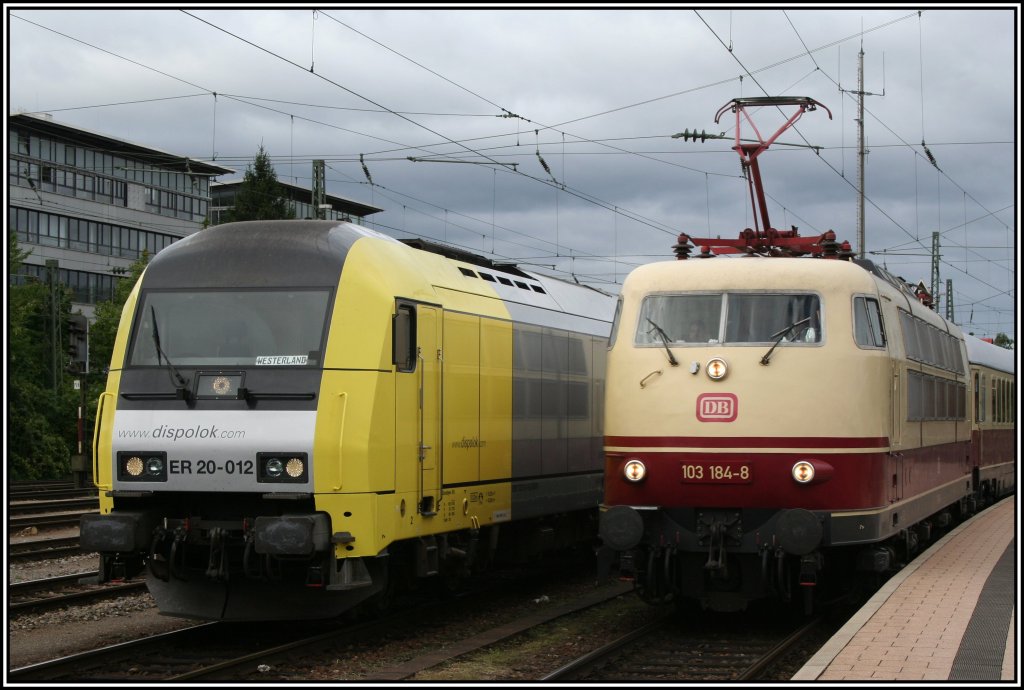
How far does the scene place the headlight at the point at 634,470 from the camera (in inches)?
480

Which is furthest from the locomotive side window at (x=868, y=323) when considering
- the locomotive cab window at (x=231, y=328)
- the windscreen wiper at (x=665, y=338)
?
the locomotive cab window at (x=231, y=328)

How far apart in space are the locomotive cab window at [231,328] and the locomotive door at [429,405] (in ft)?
3.88

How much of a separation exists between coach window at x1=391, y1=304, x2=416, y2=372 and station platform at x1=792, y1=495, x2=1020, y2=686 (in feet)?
14.4

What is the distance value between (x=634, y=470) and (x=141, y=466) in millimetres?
4456

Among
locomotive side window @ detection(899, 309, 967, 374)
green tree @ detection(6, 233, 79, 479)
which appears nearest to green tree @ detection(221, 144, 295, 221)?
green tree @ detection(6, 233, 79, 479)

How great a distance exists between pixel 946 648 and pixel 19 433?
39.7m

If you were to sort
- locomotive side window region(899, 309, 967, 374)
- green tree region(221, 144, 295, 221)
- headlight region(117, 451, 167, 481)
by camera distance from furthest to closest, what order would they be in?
green tree region(221, 144, 295, 221) < locomotive side window region(899, 309, 967, 374) < headlight region(117, 451, 167, 481)

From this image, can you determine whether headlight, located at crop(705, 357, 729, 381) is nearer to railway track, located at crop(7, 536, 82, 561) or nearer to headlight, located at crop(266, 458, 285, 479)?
headlight, located at crop(266, 458, 285, 479)

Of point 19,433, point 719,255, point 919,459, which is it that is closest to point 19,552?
point 719,255

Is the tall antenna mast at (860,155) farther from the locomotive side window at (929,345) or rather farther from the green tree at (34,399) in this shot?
the green tree at (34,399)

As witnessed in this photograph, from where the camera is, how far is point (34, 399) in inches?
1773

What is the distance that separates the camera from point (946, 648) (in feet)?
31.6

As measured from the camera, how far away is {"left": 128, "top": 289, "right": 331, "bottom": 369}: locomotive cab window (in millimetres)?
11312

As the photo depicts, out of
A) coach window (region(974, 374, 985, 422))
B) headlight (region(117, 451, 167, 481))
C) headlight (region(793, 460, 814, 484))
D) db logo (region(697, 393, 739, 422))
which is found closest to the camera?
headlight (region(117, 451, 167, 481))
